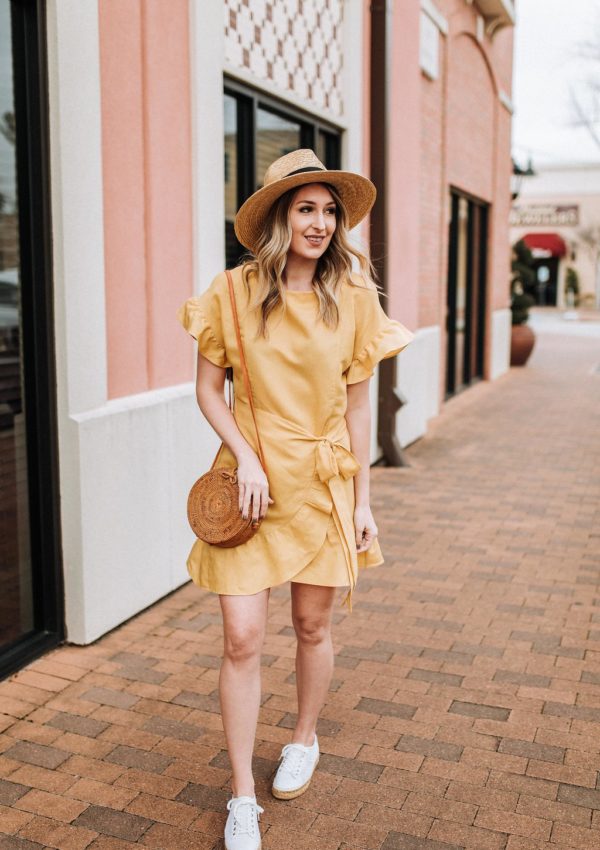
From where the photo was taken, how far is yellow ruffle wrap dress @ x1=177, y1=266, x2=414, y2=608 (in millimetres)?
2855

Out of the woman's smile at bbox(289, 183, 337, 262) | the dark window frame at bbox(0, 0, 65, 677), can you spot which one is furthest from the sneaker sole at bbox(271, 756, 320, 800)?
the woman's smile at bbox(289, 183, 337, 262)

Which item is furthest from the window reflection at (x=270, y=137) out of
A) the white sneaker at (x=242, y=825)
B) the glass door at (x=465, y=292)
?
the glass door at (x=465, y=292)

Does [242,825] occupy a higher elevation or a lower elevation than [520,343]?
lower

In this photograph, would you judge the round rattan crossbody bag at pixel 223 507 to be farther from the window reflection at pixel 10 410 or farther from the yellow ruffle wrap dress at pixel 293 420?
the window reflection at pixel 10 410

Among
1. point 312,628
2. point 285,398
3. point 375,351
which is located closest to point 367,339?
point 375,351

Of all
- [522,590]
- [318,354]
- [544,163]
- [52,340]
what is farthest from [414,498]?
[544,163]

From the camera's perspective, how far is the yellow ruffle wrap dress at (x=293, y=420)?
2.86 metres

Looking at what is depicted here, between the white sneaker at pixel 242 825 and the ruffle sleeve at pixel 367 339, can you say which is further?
the ruffle sleeve at pixel 367 339

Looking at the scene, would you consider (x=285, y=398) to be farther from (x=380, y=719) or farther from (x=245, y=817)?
(x=380, y=719)

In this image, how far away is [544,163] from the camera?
49.1 meters

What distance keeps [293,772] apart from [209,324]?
58.8 inches

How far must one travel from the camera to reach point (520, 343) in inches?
695

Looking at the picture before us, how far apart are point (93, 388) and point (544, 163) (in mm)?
48631

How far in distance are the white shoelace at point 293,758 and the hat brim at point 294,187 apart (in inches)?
65.4
